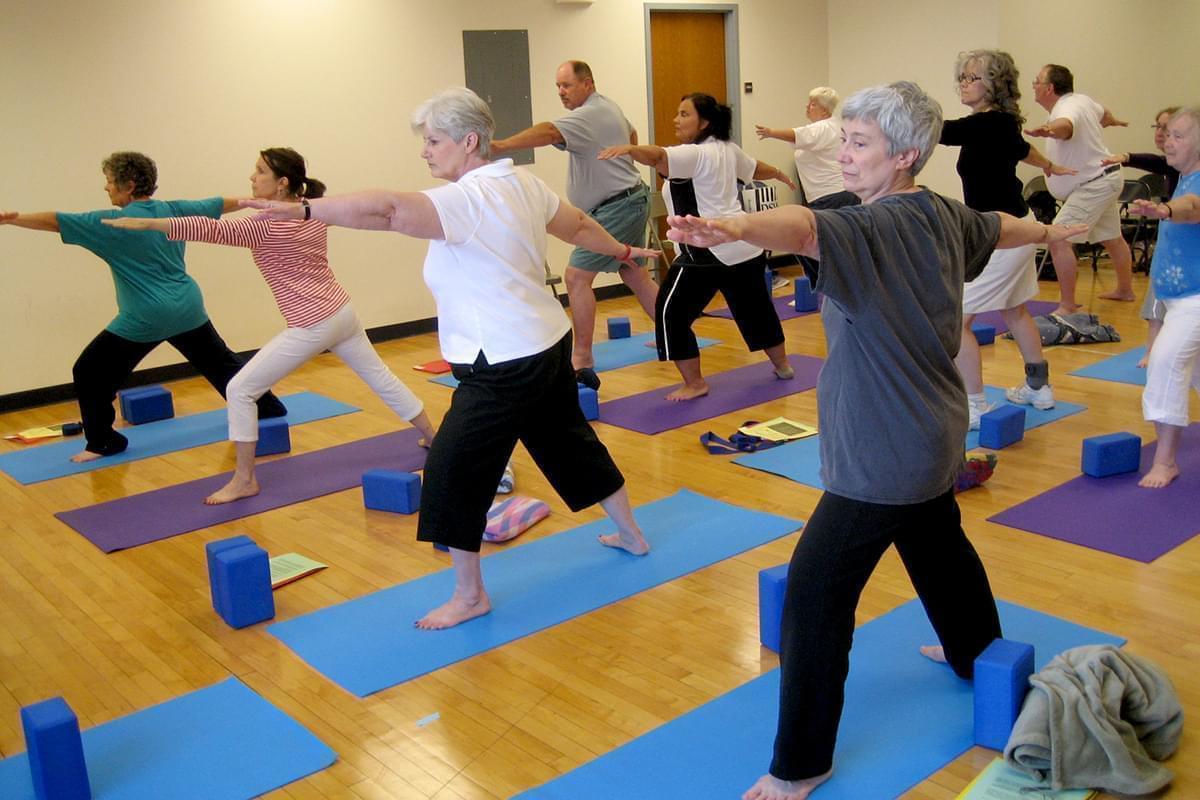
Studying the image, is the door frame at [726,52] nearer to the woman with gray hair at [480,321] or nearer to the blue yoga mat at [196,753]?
the woman with gray hair at [480,321]

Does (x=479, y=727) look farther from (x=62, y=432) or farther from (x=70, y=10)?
(x=70, y=10)

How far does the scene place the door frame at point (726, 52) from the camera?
8672mm

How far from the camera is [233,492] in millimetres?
4445

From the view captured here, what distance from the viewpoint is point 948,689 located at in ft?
8.69

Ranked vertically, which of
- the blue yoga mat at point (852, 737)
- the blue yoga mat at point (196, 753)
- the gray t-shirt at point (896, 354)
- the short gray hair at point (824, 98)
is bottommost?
the blue yoga mat at point (196, 753)

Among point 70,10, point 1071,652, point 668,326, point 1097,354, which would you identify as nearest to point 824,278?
point 1071,652

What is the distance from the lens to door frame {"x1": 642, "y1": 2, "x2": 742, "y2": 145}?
867 cm

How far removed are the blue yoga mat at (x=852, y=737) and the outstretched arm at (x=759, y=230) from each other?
1.16 metres

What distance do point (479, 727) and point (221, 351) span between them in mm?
3118

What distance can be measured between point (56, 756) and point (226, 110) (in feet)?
17.1

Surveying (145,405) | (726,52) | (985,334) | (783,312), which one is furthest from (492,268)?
(726,52)

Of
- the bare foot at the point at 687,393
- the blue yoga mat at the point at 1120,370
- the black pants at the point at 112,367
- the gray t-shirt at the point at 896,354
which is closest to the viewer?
the gray t-shirt at the point at 896,354

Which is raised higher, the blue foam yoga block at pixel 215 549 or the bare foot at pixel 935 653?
the blue foam yoga block at pixel 215 549

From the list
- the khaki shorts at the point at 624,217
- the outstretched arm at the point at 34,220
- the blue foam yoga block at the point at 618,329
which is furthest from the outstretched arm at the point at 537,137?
the outstretched arm at the point at 34,220
